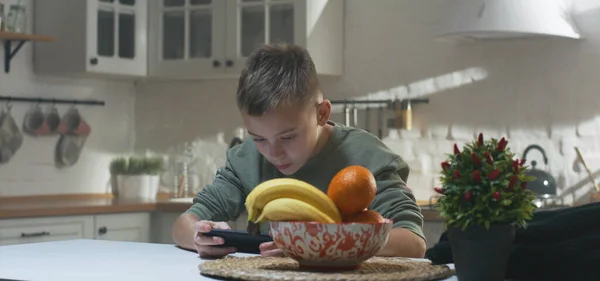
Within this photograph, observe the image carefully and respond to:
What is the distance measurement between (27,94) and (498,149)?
3.80 metres

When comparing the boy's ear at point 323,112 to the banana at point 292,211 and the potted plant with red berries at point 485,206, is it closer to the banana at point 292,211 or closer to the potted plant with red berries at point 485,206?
the banana at point 292,211

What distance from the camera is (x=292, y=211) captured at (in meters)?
1.61

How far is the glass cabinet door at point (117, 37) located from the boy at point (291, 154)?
2.68m

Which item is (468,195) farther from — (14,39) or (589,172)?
(14,39)

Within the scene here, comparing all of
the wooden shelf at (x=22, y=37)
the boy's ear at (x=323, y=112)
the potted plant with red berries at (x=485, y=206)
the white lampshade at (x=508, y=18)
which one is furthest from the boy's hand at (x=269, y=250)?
the wooden shelf at (x=22, y=37)

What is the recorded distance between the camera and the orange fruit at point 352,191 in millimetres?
1615

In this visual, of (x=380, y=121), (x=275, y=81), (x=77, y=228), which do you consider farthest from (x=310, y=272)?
(x=380, y=121)

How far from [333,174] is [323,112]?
0.61 ft

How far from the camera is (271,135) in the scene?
1.89m

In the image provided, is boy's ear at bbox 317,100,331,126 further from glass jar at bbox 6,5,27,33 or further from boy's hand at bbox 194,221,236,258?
glass jar at bbox 6,5,27,33

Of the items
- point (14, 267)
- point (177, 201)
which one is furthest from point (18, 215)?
point (14, 267)

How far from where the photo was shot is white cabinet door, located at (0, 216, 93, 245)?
13.4ft

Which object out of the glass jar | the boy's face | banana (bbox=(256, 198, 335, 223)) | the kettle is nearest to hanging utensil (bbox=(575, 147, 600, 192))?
the kettle

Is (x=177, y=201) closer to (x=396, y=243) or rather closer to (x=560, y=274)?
(x=396, y=243)
